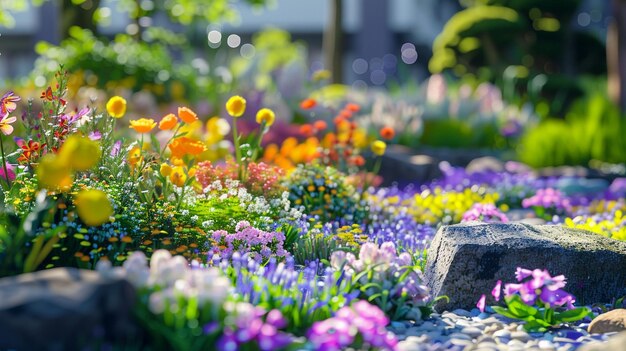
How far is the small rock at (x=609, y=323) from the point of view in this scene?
4148 millimetres

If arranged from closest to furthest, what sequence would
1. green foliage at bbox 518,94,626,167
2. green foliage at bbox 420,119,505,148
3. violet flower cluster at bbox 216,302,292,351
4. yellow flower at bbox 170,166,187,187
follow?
violet flower cluster at bbox 216,302,292,351 → yellow flower at bbox 170,166,187,187 → green foliage at bbox 518,94,626,167 → green foliage at bbox 420,119,505,148

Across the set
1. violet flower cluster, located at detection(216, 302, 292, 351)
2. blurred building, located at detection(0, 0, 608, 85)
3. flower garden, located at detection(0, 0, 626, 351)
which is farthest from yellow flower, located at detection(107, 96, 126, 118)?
blurred building, located at detection(0, 0, 608, 85)

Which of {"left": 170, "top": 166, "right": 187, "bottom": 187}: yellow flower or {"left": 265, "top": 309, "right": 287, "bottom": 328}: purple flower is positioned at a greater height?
{"left": 170, "top": 166, "right": 187, "bottom": 187}: yellow flower

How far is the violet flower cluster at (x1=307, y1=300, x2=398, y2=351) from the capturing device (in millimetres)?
3164

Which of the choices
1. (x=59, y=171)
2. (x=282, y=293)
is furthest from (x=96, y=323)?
(x=282, y=293)

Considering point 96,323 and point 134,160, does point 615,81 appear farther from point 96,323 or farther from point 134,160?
point 96,323

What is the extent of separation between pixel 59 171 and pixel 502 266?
2.57 m

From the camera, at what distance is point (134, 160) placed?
5543 millimetres

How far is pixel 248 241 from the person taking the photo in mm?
4777

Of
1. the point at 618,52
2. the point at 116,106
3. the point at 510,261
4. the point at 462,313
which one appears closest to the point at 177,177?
the point at 116,106

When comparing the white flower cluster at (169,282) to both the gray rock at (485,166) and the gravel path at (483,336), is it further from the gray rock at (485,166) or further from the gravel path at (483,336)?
the gray rock at (485,166)

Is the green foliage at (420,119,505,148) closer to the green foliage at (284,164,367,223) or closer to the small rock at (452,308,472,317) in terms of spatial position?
the green foliage at (284,164,367,223)

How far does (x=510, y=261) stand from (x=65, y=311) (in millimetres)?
2692

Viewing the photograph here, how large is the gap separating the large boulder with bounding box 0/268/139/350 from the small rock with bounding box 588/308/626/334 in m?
2.43
